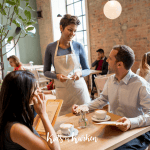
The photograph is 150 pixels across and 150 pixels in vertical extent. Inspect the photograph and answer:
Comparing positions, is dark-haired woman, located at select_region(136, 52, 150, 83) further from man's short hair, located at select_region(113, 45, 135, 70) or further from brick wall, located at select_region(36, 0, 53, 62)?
brick wall, located at select_region(36, 0, 53, 62)

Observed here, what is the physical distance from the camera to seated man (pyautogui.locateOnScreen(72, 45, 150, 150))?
1539 mm

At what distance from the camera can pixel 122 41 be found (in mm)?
5359

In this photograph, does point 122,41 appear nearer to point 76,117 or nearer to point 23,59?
point 76,117

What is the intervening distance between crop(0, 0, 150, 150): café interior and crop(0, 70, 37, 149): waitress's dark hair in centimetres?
34

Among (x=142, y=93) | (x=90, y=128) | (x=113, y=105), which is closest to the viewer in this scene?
(x=90, y=128)

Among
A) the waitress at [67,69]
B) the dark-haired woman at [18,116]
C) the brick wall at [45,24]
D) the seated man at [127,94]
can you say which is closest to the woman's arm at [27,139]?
the dark-haired woman at [18,116]

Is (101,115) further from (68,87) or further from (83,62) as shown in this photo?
(83,62)

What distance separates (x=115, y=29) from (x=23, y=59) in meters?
4.84

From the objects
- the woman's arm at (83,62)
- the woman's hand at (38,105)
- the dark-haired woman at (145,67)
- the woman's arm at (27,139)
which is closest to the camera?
the woman's arm at (27,139)

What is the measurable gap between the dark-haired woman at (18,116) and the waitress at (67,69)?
940mm

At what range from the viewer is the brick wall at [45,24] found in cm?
836

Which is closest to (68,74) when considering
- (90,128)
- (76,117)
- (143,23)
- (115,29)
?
(76,117)

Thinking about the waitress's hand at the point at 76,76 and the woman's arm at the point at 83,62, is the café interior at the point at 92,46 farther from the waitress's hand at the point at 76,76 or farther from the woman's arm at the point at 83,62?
the waitress's hand at the point at 76,76

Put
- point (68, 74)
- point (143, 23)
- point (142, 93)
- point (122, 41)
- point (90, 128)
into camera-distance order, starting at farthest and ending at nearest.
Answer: point (122, 41) < point (143, 23) < point (68, 74) < point (142, 93) < point (90, 128)
